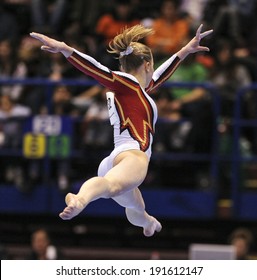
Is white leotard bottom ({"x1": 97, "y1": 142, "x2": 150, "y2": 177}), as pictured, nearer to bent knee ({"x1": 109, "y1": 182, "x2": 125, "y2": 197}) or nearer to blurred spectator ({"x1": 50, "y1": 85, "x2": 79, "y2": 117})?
bent knee ({"x1": 109, "y1": 182, "x2": 125, "y2": 197})

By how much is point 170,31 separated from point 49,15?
1.89 m

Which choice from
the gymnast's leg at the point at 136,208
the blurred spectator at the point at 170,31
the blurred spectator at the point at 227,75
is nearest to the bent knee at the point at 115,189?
the gymnast's leg at the point at 136,208

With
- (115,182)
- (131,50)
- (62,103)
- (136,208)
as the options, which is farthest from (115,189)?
(62,103)

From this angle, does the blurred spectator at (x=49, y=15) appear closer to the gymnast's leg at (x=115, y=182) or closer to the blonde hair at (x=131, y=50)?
the blonde hair at (x=131, y=50)

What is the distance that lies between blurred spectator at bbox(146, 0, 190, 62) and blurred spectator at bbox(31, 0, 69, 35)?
4.63 ft

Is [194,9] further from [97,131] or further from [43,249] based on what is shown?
[43,249]

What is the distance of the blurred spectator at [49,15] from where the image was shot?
12547 mm

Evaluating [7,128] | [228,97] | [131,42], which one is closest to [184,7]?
[228,97]

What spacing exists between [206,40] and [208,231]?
224 centimetres

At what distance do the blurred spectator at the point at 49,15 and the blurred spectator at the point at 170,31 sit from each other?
1412 mm

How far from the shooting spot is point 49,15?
41.6ft

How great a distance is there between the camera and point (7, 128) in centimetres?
1073

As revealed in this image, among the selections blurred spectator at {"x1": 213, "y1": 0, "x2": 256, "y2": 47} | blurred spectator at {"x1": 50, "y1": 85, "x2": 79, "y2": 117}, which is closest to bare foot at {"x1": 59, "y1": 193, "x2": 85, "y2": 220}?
blurred spectator at {"x1": 50, "y1": 85, "x2": 79, "y2": 117}

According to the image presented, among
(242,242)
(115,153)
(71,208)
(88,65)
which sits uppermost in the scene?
(88,65)
